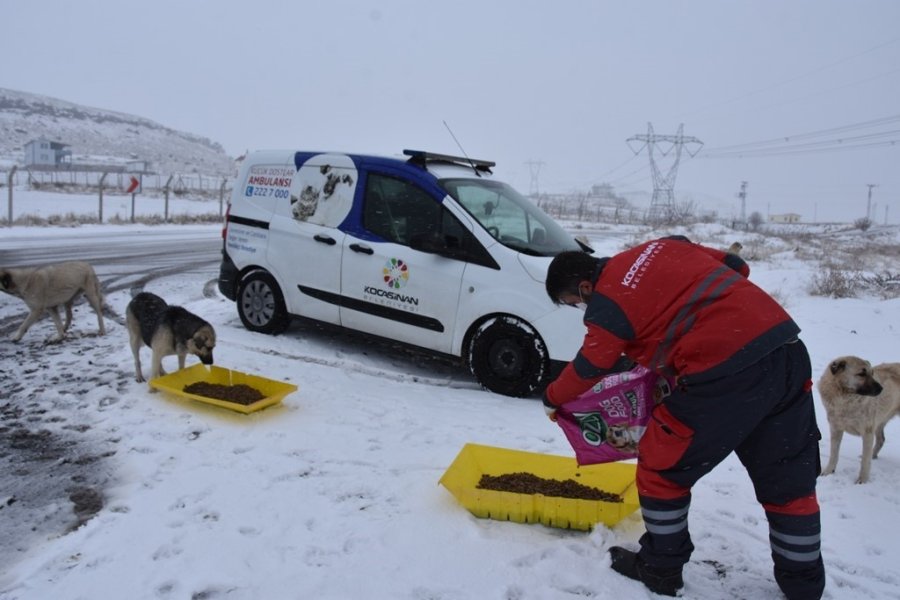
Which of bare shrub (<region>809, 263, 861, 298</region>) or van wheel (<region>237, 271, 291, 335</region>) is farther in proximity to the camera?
bare shrub (<region>809, 263, 861, 298</region>)

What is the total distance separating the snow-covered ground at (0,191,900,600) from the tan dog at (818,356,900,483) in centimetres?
26

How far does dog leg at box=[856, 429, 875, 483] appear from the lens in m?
4.41

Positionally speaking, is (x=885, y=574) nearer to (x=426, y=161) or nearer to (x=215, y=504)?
(x=215, y=504)

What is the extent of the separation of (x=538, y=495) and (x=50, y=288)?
5872mm

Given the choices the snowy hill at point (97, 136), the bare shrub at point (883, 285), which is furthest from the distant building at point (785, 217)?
the bare shrub at point (883, 285)

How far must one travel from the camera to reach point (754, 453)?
2.92 m

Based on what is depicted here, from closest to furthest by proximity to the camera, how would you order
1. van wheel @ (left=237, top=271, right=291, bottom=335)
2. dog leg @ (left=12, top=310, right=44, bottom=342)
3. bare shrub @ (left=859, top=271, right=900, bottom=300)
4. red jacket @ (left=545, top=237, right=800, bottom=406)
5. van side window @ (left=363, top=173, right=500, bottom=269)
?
1. red jacket @ (left=545, top=237, right=800, bottom=406)
2. van side window @ (left=363, top=173, right=500, bottom=269)
3. dog leg @ (left=12, top=310, right=44, bottom=342)
4. van wheel @ (left=237, top=271, right=291, bottom=335)
5. bare shrub @ (left=859, top=271, right=900, bottom=300)

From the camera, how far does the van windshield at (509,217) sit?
19.7 ft

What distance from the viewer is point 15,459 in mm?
4102

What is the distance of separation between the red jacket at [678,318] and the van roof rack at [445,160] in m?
3.71

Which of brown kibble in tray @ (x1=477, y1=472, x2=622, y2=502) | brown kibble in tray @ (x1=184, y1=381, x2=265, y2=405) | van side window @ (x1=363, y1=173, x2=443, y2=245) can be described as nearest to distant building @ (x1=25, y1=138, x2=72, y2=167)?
van side window @ (x1=363, y1=173, x2=443, y2=245)

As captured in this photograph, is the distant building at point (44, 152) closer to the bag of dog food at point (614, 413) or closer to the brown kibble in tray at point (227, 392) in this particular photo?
the brown kibble in tray at point (227, 392)

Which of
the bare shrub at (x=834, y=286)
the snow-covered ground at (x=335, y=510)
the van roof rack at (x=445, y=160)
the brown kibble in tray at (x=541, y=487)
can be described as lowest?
the snow-covered ground at (x=335, y=510)

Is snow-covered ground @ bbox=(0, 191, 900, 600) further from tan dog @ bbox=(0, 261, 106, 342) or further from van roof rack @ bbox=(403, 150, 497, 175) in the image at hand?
van roof rack @ bbox=(403, 150, 497, 175)
